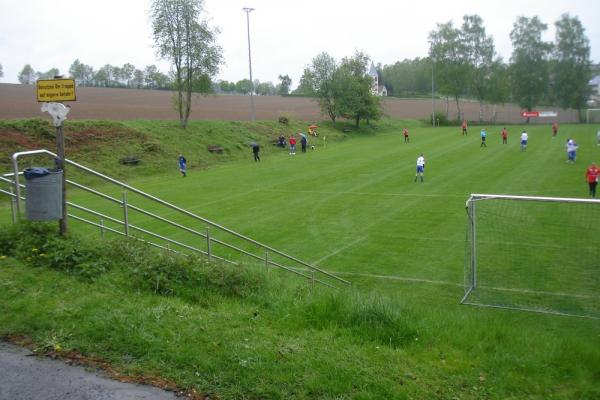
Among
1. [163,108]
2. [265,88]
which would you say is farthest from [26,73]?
[163,108]

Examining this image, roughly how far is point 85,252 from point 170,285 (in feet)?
5.18

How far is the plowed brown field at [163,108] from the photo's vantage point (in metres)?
47.2

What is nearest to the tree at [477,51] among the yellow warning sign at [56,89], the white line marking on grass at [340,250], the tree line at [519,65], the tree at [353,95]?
the tree line at [519,65]

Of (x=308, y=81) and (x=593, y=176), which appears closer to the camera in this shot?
(x=593, y=176)

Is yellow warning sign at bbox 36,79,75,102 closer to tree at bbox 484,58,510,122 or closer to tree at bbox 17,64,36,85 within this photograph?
tree at bbox 484,58,510,122

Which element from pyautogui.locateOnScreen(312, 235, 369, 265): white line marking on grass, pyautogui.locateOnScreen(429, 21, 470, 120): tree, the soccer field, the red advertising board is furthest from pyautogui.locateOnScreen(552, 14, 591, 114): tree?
pyautogui.locateOnScreen(312, 235, 369, 265): white line marking on grass

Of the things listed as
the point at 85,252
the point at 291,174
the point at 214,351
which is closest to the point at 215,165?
the point at 291,174

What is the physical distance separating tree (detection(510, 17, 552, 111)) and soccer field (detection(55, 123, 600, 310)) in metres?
43.8

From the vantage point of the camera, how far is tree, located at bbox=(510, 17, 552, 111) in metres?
82.2

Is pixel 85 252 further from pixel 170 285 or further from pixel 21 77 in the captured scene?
pixel 21 77

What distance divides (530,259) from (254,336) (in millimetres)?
10439

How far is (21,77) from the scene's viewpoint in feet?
408

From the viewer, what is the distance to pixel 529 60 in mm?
83062

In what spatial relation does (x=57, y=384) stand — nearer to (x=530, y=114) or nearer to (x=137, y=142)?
(x=137, y=142)
